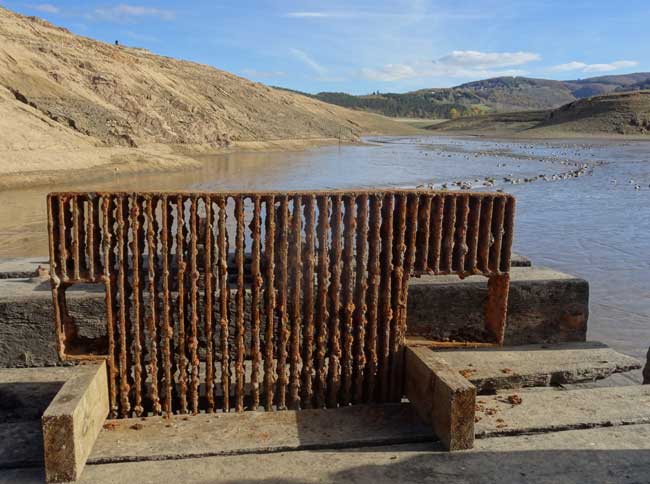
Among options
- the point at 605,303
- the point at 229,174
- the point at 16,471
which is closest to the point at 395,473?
the point at 16,471

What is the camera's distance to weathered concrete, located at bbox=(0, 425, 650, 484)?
3.09 metres

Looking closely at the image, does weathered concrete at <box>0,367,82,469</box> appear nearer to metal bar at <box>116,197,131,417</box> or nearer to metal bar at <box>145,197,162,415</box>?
metal bar at <box>116,197,131,417</box>

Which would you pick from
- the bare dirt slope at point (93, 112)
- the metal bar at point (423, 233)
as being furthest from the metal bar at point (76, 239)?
the bare dirt slope at point (93, 112)

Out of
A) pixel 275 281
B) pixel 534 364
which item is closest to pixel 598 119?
pixel 534 364

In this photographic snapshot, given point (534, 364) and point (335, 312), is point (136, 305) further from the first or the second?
point (534, 364)

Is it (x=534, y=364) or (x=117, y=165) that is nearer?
(x=534, y=364)

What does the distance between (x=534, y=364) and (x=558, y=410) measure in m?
0.73

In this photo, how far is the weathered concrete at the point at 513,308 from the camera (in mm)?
4969

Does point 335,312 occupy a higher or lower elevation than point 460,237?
lower

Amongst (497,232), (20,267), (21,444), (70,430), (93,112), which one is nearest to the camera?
(70,430)

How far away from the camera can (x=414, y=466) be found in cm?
322

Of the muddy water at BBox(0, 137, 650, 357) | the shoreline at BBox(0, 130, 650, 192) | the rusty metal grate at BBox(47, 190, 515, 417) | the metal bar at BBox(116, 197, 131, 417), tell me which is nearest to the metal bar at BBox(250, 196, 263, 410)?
the rusty metal grate at BBox(47, 190, 515, 417)

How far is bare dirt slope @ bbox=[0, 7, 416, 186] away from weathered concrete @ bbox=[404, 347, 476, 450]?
18436mm

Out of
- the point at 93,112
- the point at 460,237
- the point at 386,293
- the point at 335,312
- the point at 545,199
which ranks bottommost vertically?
the point at 545,199
